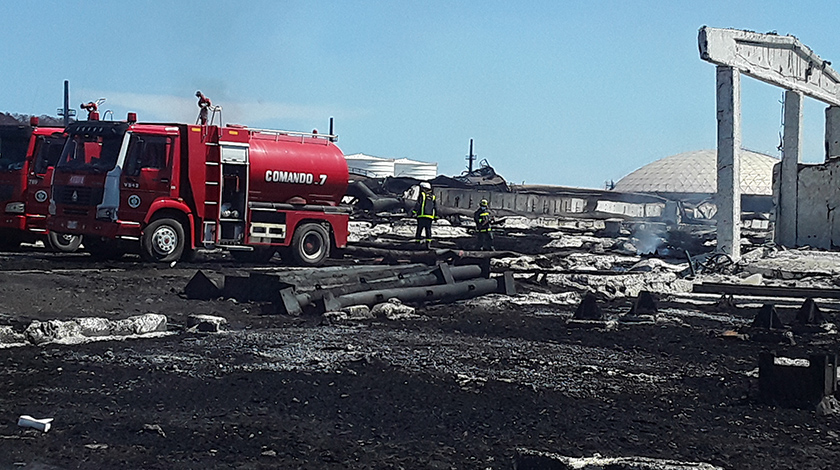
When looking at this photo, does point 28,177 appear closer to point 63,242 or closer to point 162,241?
point 63,242

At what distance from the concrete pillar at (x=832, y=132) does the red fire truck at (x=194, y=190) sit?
16269 mm

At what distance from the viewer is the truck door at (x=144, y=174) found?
16500 mm

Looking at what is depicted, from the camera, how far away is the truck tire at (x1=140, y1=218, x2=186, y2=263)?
16.6 meters

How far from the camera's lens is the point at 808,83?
2389cm

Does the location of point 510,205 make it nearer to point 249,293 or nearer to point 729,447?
point 249,293

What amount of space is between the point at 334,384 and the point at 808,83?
805 inches

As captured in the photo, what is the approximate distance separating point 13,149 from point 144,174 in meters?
3.78

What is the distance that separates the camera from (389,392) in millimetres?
6688

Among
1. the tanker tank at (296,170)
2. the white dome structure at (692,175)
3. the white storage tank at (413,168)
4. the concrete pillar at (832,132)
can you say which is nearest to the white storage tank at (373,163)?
the white storage tank at (413,168)

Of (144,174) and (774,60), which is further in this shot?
(774,60)

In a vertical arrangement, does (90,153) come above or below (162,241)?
above

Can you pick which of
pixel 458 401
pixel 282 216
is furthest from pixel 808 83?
pixel 458 401

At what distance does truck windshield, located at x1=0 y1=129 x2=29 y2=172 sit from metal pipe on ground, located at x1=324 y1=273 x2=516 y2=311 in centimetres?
991

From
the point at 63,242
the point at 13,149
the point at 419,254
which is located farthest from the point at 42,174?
the point at 419,254
